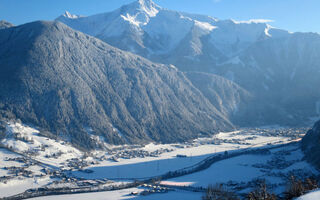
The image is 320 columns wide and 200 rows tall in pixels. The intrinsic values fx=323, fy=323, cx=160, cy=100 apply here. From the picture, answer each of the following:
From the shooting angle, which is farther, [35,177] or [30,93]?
[30,93]

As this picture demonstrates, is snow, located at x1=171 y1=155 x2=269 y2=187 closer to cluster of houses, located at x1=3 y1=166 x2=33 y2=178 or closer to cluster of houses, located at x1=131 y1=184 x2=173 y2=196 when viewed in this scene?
cluster of houses, located at x1=131 y1=184 x2=173 y2=196

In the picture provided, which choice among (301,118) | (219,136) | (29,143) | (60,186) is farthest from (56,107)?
(301,118)

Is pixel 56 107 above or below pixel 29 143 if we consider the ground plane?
above

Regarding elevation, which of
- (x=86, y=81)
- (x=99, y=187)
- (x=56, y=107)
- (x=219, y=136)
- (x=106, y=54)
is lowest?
(x=99, y=187)

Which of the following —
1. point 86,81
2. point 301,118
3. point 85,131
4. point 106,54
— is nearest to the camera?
point 85,131

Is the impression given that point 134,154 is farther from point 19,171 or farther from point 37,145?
point 19,171

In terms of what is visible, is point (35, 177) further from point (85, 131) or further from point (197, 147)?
point (197, 147)
